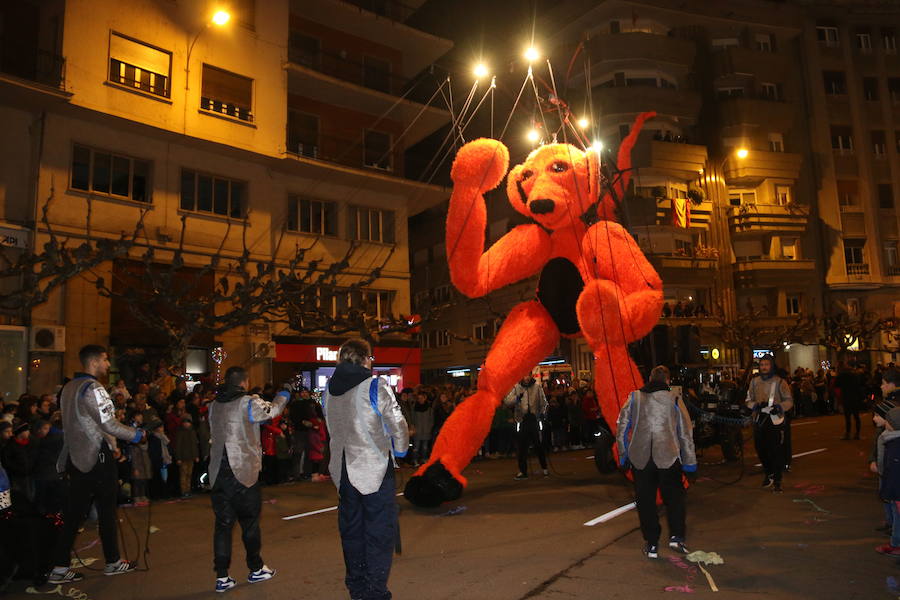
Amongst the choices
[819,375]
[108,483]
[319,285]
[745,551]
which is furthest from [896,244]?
[108,483]

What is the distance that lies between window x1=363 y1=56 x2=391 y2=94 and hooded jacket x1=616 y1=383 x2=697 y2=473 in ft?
65.0

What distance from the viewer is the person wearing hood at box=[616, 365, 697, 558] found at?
249 inches

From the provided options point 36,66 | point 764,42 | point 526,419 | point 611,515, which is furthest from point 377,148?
point 764,42

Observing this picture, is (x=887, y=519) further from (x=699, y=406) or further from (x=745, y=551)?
(x=699, y=406)

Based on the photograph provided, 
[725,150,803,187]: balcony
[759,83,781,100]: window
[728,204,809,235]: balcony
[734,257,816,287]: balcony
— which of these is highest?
[759,83,781,100]: window

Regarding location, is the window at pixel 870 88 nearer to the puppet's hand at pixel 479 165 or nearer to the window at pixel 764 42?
the window at pixel 764 42

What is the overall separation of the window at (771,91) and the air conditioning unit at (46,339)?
3202cm

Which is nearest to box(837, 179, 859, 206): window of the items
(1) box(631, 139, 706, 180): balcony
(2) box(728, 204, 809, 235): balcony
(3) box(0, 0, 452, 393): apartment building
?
(2) box(728, 204, 809, 235): balcony

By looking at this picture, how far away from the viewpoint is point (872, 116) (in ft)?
119

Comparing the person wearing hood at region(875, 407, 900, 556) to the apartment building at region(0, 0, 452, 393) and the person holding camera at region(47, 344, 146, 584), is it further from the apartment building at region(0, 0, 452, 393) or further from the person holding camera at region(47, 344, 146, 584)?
the apartment building at region(0, 0, 452, 393)

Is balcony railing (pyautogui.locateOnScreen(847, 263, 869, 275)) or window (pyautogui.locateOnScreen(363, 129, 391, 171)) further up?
window (pyautogui.locateOnScreen(363, 129, 391, 171))

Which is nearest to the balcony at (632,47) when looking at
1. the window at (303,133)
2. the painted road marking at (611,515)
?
the window at (303,133)

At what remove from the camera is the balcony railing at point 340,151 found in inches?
882

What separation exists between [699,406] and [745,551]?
616 cm
